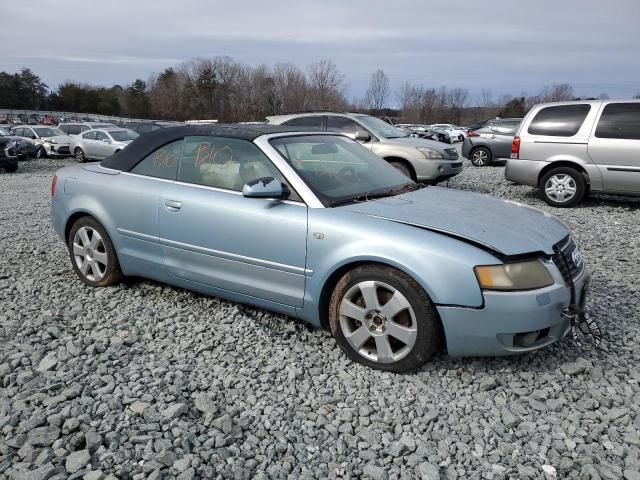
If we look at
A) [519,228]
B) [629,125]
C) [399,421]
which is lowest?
[399,421]

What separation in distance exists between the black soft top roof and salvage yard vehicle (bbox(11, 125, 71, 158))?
63.4 ft

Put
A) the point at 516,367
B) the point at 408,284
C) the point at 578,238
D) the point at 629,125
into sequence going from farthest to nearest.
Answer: the point at 629,125
the point at 578,238
the point at 516,367
the point at 408,284

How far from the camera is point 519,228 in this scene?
3.21m

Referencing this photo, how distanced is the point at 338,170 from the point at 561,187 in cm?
608

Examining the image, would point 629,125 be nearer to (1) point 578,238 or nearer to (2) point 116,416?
(1) point 578,238

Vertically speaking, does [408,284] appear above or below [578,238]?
above

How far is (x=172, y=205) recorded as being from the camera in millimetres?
3842

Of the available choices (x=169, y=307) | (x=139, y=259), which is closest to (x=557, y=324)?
(x=169, y=307)

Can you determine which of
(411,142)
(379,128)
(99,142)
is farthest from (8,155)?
(411,142)

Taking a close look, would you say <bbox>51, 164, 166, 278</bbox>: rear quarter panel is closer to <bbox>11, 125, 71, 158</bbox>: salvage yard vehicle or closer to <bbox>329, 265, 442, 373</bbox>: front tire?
<bbox>329, 265, 442, 373</bbox>: front tire

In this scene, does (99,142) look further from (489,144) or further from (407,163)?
(407,163)

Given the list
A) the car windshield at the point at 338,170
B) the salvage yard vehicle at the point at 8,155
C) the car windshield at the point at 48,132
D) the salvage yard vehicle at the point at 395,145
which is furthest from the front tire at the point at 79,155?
the car windshield at the point at 338,170

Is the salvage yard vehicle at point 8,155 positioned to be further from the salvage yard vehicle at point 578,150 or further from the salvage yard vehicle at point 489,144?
the salvage yard vehicle at point 578,150

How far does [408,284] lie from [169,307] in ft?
6.93
